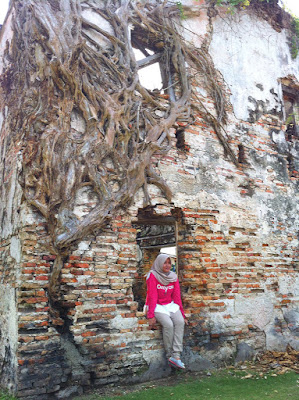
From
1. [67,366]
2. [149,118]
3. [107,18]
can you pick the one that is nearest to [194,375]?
[67,366]

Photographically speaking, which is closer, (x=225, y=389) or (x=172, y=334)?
(x=225, y=389)

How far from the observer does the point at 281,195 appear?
6.65 metres

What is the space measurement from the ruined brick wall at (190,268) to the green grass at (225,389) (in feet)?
0.94

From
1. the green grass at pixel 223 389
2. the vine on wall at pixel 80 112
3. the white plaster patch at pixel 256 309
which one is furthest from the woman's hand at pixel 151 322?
the white plaster patch at pixel 256 309

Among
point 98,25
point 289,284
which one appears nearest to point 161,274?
point 289,284

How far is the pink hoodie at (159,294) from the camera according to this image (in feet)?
15.4

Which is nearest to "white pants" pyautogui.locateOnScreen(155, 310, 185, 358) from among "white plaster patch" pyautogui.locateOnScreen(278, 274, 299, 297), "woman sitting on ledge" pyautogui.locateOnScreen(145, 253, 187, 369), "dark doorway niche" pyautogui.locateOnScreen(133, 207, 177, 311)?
"woman sitting on ledge" pyautogui.locateOnScreen(145, 253, 187, 369)

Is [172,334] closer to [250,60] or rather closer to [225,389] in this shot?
[225,389]

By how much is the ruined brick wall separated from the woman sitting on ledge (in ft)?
0.52

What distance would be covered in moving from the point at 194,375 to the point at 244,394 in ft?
2.46

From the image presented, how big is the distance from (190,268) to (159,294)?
70cm

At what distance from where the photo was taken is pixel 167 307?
476 cm

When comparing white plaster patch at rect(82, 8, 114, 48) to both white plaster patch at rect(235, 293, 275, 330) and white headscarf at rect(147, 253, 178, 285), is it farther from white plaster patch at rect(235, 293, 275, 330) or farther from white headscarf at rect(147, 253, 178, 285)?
white plaster patch at rect(235, 293, 275, 330)

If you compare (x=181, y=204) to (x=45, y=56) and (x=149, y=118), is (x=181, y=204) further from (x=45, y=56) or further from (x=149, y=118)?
(x=45, y=56)
